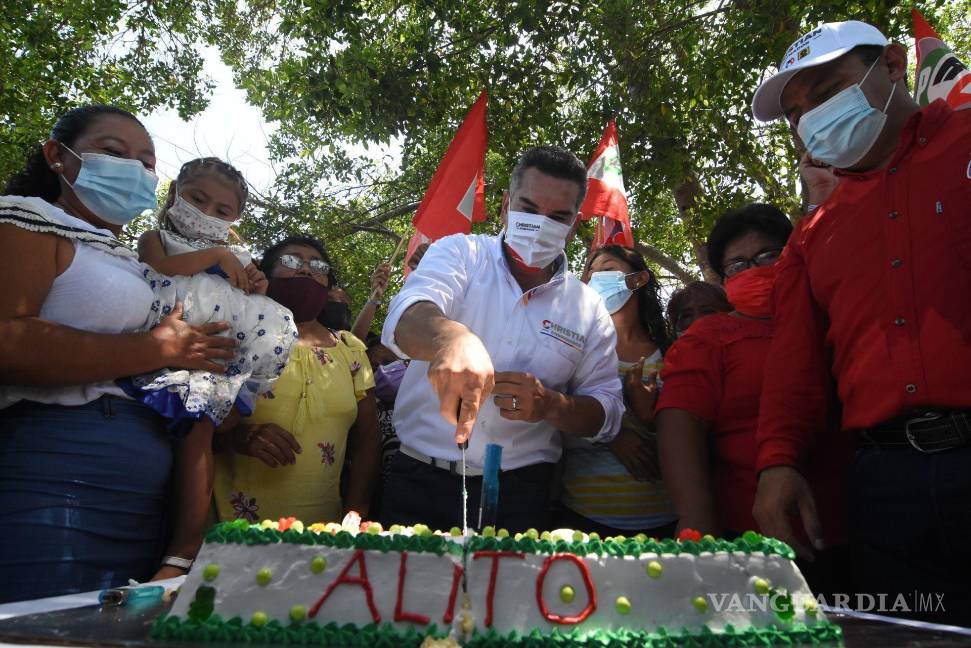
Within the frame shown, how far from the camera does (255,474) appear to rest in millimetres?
2865

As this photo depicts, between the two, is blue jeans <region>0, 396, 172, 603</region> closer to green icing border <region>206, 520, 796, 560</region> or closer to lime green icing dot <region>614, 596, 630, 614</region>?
green icing border <region>206, 520, 796, 560</region>

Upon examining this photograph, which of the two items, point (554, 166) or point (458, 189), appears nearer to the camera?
point (554, 166)

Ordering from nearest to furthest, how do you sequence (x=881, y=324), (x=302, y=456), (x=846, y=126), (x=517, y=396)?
(x=881, y=324)
(x=846, y=126)
(x=517, y=396)
(x=302, y=456)

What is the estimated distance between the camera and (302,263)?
3502 millimetres

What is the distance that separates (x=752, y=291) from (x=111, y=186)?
7.76ft

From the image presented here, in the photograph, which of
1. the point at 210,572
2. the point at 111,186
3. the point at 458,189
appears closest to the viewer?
the point at 210,572

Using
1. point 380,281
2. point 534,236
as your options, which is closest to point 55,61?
point 380,281

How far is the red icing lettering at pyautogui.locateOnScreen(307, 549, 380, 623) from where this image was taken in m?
1.37

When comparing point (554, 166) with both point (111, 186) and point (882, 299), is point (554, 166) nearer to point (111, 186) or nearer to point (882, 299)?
point (882, 299)

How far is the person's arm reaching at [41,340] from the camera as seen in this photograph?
6.46 feet

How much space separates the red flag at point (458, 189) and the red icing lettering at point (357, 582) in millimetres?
4082

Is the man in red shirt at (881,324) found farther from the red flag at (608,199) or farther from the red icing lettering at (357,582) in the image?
the red flag at (608,199)

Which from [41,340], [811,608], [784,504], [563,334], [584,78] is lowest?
[811,608]

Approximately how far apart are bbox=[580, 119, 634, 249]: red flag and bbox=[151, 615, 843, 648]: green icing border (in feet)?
14.4
